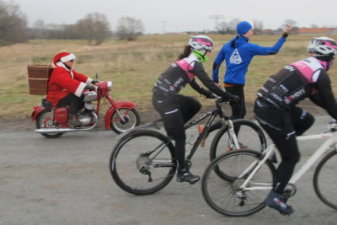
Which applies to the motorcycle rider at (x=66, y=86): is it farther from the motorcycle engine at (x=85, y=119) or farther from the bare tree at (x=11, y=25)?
the bare tree at (x=11, y=25)

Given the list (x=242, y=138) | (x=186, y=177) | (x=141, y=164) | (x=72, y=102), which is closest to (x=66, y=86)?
(x=72, y=102)

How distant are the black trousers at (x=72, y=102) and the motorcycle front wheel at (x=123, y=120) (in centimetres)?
71

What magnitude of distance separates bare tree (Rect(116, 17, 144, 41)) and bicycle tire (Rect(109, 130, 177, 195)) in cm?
7982

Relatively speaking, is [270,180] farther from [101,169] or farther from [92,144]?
[92,144]

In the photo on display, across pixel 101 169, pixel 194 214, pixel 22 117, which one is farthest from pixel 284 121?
pixel 22 117

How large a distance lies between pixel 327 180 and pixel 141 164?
7.06 ft

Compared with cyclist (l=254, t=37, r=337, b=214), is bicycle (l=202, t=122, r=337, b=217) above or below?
below

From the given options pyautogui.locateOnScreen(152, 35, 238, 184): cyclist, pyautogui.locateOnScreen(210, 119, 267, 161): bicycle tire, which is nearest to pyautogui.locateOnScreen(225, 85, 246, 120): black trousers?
pyautogui.locateOnScreen(210, 119, 267, 161): bicycle tire

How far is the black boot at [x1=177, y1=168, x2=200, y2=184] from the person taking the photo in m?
4.50

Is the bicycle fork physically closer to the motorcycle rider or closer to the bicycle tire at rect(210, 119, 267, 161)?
the bicycle tire at rect(210, 119, 267, 161)

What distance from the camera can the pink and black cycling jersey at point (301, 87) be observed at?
3418mm

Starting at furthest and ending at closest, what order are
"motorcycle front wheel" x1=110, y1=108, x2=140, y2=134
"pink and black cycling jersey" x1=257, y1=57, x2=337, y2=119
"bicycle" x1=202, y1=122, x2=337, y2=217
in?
"motorcycle front wheel" x1=110, y1=108, x2=140, y2=134 → "bicycle" x1=202, y1=122, x2=337, y2=217 → "pink and black cycling jersey" x1=257, y1=57, x2=337, y2=119

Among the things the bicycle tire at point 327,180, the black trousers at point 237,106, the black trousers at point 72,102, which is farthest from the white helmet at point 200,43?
the black trousers at point 72,102

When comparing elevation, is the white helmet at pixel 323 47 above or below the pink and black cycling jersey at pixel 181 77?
above
